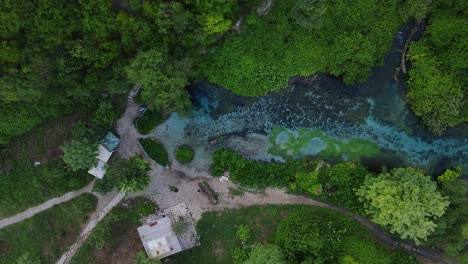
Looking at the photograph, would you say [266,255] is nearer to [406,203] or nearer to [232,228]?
[232,228]

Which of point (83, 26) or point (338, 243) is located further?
point (338, 243)

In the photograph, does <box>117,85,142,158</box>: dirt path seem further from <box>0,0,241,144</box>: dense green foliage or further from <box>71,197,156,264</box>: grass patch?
<box>71,197,156,264</box>: grass patch

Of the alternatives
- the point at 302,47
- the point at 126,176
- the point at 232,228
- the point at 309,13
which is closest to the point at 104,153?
the point at 126,176

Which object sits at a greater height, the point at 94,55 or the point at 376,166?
the point at 94,55

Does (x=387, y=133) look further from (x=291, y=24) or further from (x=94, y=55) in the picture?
(x=94, y=55)

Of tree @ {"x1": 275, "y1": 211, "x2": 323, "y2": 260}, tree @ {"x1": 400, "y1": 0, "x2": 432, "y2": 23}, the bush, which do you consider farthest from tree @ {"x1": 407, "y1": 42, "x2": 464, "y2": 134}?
the bush

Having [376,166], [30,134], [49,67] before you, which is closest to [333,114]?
[376,166]
